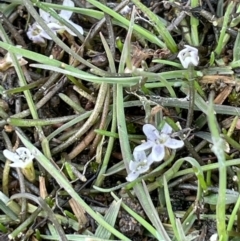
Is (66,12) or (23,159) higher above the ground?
(66,12)

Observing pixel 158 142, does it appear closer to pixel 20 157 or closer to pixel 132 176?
pixel 132 176

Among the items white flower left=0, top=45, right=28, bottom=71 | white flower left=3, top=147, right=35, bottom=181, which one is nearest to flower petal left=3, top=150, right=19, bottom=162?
white flower left=3, top=147, right=35, bottom=181

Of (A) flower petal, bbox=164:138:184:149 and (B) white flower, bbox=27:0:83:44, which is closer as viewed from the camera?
(A) flower petal, bbox=164:138:184:149

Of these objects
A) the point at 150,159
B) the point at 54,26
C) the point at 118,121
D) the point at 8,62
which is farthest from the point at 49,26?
the point at 150,159

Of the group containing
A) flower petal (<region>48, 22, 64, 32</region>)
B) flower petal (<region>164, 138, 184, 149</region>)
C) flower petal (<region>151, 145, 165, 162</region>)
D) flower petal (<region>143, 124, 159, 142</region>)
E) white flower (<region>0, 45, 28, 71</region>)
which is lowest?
flower petal (<region>151, 145, 165, 162</region>)

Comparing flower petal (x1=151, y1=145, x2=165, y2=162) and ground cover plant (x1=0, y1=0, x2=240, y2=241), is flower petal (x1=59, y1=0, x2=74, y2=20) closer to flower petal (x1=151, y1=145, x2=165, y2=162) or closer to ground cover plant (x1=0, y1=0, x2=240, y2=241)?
ground cover plant (x1=0, y1=0, x2=240, y2=241)

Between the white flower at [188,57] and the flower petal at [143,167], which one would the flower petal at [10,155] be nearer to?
the flower petal at [143,167]

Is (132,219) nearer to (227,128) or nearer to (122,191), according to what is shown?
(122,191)
